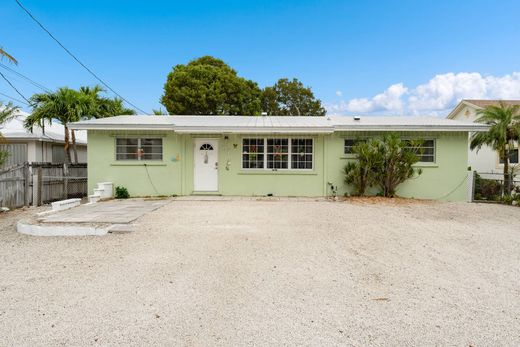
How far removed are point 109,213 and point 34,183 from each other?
4.31 meters

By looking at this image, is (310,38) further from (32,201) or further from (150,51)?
(32,201)

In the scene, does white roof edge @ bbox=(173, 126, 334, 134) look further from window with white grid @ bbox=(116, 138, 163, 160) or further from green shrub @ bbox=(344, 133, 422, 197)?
green shrub @ bbox=(344, 133, 422, 197)

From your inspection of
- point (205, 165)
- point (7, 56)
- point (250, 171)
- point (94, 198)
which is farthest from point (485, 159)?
point (7, 56)

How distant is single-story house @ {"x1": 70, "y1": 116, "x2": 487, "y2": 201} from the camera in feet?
38.1

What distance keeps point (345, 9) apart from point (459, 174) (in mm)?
9619

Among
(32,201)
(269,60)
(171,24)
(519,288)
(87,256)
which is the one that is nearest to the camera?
(519,288)

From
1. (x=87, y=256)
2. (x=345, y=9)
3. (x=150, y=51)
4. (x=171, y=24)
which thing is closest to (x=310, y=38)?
(x=345, y=9)

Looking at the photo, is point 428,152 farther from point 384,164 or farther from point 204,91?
point 204,91

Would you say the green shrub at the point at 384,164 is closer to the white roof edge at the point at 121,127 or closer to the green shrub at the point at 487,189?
the green shrub at the point at 487,189

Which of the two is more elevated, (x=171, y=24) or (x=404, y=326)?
(x=171, y=24)

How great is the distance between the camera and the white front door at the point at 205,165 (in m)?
11.8

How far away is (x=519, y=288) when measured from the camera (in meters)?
3.87

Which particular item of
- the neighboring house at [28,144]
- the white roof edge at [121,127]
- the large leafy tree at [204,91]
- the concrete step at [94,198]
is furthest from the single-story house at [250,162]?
the large leafy tree at [204,91]

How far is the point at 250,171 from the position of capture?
11781 millimetres
